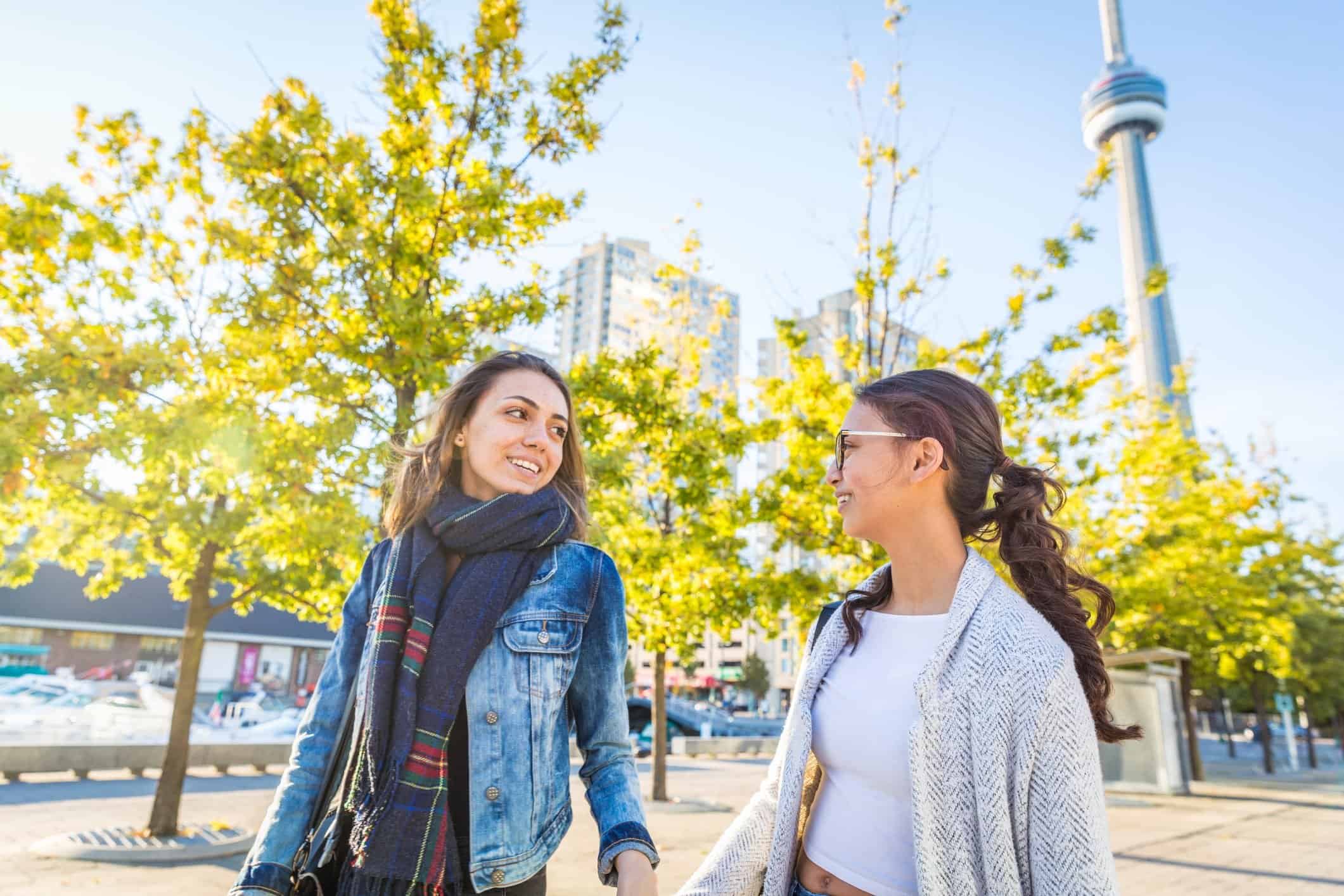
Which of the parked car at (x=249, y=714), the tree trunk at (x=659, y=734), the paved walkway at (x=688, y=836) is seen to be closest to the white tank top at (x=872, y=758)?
the paved walkway at (x=688, y=836)

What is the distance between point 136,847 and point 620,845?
865 cm

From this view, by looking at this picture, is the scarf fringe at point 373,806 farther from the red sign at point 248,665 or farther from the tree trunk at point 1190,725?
the red sign at point 248,665

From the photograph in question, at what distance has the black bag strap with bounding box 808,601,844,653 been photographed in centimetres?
248

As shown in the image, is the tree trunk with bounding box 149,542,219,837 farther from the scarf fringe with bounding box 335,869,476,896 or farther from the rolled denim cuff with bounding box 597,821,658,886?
the rolled denim cuff with bounding box 597,821,658,886

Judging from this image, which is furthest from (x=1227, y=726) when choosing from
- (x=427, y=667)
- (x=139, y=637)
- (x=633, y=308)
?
(x=633, y=308)

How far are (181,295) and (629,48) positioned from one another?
18.4 ft

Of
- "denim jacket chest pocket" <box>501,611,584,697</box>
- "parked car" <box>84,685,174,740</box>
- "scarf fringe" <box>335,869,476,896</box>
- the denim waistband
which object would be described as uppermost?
"denim jacket chest pocket" <box>501,611,584,697</box>

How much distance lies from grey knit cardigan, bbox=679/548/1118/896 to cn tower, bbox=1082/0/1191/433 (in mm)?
105508

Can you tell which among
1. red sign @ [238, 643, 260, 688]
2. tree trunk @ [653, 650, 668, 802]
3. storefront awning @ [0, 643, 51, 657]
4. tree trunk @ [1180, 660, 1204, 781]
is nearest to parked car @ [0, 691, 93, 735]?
tree trunk @ [653, 650, 668, 802]

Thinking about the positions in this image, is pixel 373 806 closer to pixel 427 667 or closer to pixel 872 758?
pixel 427 667

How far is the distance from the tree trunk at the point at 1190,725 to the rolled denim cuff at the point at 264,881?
988 inches

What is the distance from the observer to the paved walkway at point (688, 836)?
7.67 m

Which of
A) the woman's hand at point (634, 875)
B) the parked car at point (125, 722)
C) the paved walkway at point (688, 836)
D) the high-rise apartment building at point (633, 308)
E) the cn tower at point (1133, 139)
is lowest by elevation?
the paved walkway at point (688, 836)

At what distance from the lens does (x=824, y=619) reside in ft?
8.29
